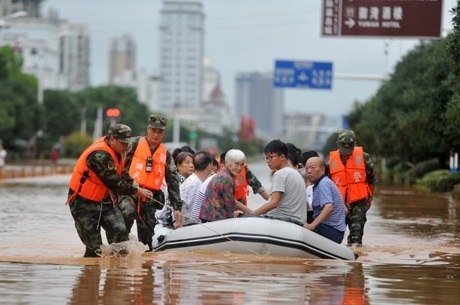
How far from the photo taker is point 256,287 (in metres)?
12.7

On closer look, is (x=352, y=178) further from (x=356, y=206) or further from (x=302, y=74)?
(x=302, y=74)

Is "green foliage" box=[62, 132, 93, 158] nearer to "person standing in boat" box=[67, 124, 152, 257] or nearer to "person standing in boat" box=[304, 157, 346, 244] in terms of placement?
"person standing in boat" box=[304, 157, 346, 244]

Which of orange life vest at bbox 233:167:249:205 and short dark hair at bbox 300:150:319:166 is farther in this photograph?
short dark hair at bbox 300:150:319:166

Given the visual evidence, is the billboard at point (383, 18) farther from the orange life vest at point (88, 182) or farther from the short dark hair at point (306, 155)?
the orange life vest at point (88, 182)

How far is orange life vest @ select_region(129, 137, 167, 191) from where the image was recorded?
16.5m

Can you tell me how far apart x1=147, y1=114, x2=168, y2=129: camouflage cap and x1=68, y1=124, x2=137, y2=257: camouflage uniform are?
1.28m

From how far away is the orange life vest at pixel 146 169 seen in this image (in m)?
16.5

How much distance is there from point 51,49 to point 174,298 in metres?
173

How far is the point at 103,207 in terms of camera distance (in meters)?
15.4

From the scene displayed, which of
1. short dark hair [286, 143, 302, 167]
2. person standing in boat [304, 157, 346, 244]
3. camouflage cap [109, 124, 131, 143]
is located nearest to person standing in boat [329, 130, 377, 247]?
short dark hair [286, 143, 302, 167]

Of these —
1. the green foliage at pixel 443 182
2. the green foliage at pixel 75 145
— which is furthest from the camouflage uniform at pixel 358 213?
the green foliage at pixel 75 145

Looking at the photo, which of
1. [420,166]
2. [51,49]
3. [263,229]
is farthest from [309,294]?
[51,49]

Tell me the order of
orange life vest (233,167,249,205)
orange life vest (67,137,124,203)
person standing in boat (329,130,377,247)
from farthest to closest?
1. person standing in boat (329,130,377,247)
2. orange life vest (233,167,249,205)
3. orange life vest (67,137,124,203)

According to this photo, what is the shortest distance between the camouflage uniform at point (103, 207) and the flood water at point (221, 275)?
0.93 ft
